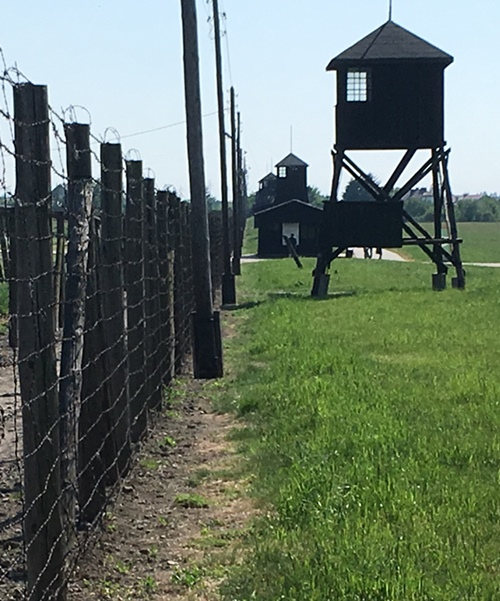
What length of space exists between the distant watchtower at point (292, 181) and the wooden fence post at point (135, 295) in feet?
220

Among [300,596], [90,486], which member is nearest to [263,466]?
[90,486]

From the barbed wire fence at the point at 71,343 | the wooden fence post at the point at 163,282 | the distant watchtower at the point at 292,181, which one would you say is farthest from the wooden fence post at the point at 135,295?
the distant watchtower at the point at 292,181

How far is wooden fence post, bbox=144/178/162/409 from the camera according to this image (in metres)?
10.5

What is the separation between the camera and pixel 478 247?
85.6 meters

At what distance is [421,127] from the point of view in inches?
1128

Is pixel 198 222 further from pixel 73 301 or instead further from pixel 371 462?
pixel 73 301

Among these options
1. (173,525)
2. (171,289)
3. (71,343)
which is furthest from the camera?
(171,289)

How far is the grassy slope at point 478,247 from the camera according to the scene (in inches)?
2699

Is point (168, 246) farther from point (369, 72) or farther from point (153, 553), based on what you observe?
point (369, 72)

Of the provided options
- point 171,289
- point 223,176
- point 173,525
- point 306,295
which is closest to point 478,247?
point 223,176

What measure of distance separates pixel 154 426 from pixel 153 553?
3.67m

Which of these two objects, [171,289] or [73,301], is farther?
[171,289]

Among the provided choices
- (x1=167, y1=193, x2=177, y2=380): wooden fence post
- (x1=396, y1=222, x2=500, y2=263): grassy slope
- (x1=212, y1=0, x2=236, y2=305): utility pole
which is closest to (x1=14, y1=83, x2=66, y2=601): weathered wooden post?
(x1=167, y1=193, x2=177, y2=380): wooden fence post

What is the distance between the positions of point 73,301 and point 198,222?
7.81 meters
